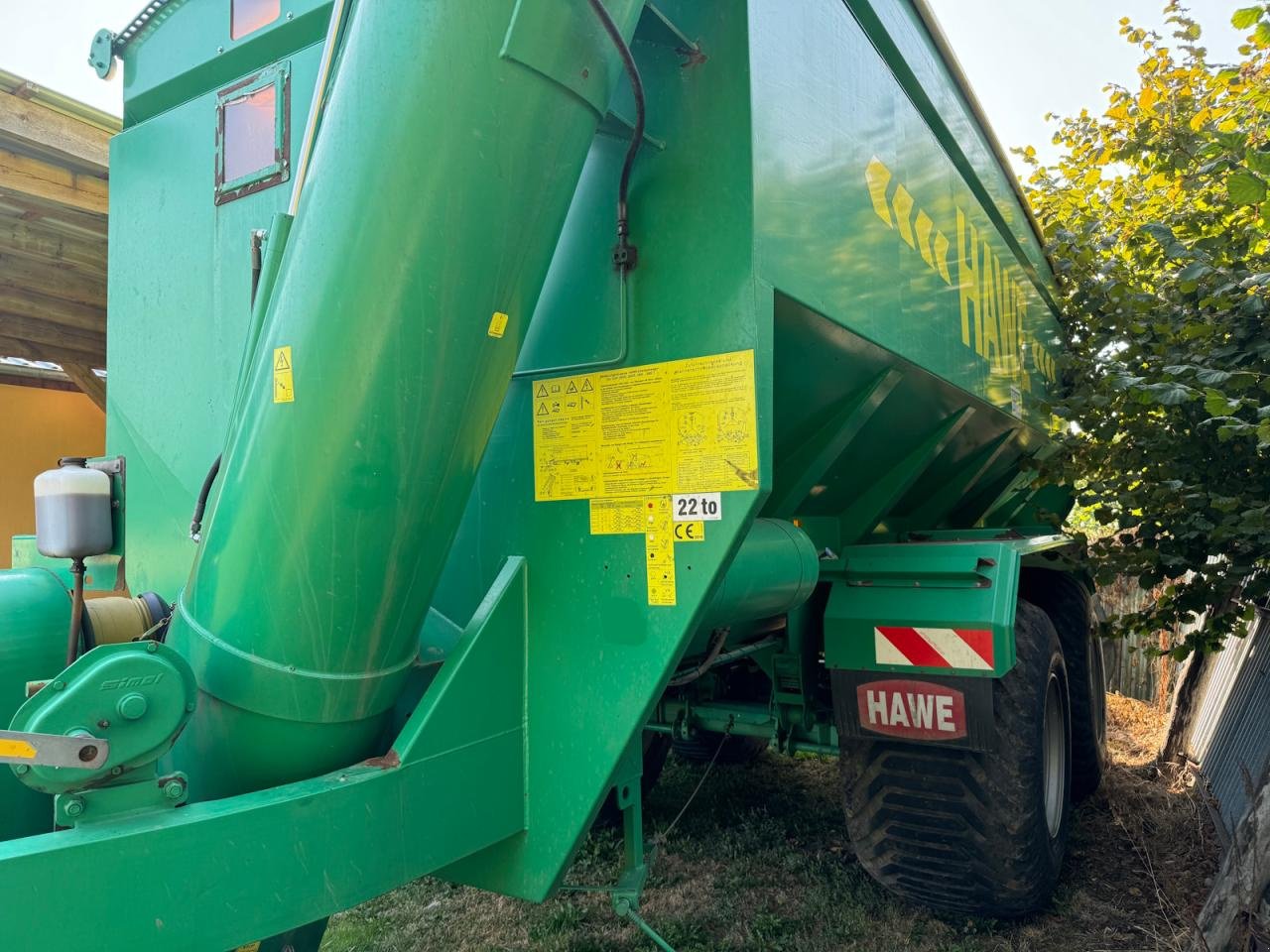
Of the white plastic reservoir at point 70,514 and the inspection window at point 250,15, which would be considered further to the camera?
the inspection window at point 250,15

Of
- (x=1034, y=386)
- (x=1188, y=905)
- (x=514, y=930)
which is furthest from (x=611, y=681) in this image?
(x=1034, y=386)

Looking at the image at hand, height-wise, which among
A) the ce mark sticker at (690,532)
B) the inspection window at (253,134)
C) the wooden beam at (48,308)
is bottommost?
the ce mark sticker at (690,532)

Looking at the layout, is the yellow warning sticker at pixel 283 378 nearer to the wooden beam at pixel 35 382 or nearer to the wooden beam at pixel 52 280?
the wooden beam at pixel 52 280

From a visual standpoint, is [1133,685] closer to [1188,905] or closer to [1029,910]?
[1188,905]

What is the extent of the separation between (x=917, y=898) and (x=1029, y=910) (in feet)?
1.35

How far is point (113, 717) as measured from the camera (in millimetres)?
1441

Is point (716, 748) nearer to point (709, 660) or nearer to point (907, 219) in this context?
point (709, 660)

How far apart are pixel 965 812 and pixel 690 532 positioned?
66.2 inches

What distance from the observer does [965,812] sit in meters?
2.86

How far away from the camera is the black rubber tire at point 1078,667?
14.6 ft

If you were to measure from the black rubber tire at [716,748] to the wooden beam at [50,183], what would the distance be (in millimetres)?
4445

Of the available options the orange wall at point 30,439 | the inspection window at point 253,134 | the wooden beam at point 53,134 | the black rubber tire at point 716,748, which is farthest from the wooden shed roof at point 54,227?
the black rubber tire at point 716,748

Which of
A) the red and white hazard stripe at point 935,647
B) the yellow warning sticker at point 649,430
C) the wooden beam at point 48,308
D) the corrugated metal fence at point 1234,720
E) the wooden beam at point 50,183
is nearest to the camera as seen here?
the yellow warning sticker at point 649,430

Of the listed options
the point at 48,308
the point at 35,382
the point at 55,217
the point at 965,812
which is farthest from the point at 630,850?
the point at 35,382
